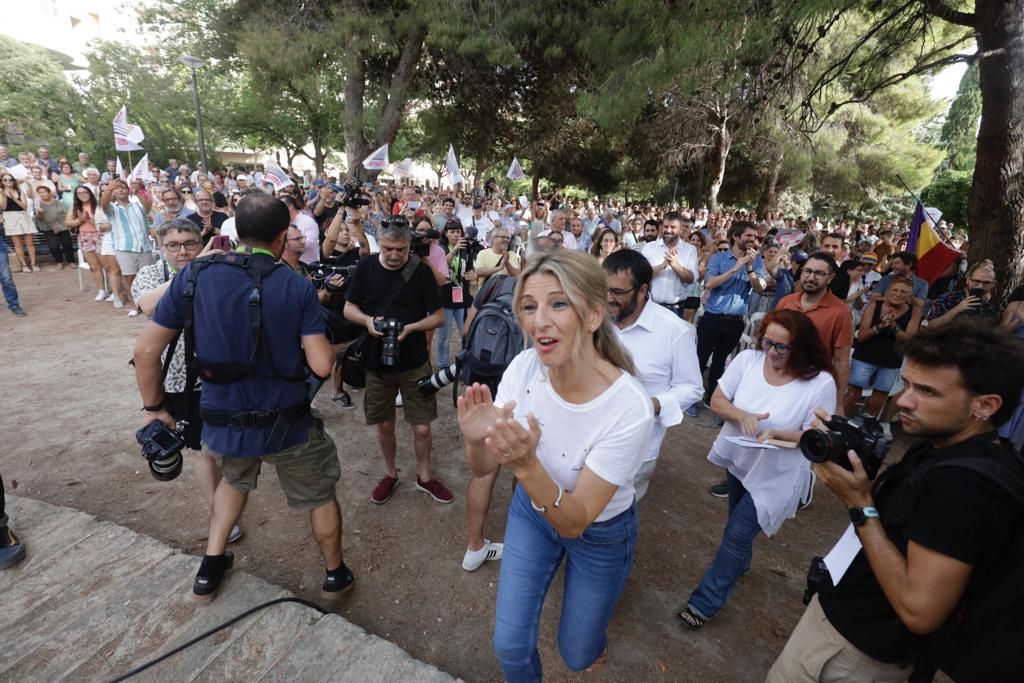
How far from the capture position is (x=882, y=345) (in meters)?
4.84

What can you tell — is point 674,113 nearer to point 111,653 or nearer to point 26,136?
point 111,653

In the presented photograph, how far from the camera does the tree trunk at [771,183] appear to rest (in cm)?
2177

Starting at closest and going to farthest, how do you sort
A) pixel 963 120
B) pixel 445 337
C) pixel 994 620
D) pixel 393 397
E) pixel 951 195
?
pixel 994 620, pixel 393 397, pixel 445 337, pixel 951 195, pixel 963 120

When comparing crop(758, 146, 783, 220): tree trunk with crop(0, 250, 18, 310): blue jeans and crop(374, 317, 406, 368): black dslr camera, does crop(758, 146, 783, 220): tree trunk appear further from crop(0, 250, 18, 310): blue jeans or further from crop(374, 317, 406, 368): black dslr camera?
crop(0, 250, 18, 310): blue jeans

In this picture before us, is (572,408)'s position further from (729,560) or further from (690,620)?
(690,620)

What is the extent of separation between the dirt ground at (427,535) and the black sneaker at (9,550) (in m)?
0.58

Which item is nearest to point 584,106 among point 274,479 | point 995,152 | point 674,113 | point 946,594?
point 995,152

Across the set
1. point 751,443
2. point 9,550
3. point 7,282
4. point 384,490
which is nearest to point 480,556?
point 384,490

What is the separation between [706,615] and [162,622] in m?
2.82

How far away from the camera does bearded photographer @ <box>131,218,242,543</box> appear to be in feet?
8.82

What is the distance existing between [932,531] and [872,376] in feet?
15.0

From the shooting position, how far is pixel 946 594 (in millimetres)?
1240

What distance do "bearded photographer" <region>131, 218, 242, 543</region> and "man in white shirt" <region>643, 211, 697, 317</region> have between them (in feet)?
14.6

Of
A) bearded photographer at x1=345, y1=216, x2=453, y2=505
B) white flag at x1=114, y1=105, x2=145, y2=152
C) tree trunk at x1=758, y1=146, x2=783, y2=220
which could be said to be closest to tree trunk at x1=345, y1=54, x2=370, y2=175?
white flag at x1=114, y1=105, x2=145, y2=152
